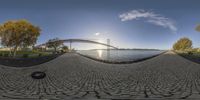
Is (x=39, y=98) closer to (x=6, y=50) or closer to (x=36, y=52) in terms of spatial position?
(x=6, y=50)

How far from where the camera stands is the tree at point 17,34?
32.4 metres

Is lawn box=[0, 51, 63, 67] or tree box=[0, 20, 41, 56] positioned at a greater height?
tree box=[0, 20, 41, 56]

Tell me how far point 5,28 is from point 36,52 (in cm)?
801

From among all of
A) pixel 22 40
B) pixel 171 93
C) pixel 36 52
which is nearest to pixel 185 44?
pixel 36 52

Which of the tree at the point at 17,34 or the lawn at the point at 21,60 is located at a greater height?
the tree at the point at 17,34

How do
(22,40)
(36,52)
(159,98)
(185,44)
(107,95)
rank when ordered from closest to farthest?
(159,98)
(107,95)
(22,40)
(36,52)
(185,44)

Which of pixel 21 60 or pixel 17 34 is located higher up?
pixel 17 34

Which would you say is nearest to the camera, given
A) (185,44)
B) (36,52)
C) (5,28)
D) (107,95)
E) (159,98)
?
(159,98)

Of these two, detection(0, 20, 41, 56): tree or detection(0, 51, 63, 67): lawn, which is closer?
detection(0, 51, 63, 67): lawn

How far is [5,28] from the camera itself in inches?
1468

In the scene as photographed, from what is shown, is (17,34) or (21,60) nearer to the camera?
(21,60)

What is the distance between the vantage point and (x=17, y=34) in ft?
113

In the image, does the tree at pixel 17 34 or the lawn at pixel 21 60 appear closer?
the lawn at pixel 21 60

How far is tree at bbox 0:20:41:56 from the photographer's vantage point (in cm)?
3244
